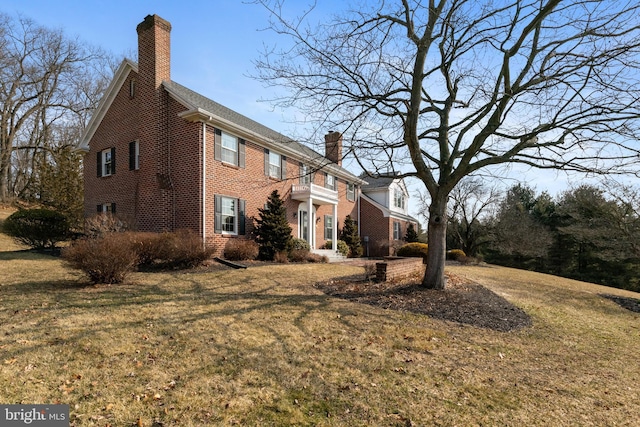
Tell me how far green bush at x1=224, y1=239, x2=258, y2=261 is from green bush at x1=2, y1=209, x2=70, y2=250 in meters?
6.73

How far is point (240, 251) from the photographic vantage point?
13.0m

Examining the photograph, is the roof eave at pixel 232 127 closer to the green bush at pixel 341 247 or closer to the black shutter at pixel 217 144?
the black shutter at pixel 217 144

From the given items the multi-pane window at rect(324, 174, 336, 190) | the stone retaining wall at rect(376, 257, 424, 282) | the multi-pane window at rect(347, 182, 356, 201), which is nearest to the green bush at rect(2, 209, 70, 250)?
the stone retaining wall at rect(376, 257, 424, 282)

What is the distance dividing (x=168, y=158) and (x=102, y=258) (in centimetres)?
788

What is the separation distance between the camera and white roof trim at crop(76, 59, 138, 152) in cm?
Result: 1568

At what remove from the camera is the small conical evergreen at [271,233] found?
1461cm

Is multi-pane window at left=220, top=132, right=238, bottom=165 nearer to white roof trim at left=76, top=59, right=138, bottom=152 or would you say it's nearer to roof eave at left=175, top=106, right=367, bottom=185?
roof eave at left=175, top=106, right=367, bottom=185

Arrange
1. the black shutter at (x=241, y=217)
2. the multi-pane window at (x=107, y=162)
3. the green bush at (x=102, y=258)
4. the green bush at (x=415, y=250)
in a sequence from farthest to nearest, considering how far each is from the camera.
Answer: the green bush at (x=415, y=250)
the multi-pane window at (x=107, y=162)
the black shutter at (x=241, y=217)
the green bush at (x=102, y=258)

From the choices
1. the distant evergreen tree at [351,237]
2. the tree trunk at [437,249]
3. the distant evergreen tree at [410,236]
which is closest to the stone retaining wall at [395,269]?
the tree trunk at [437,249]

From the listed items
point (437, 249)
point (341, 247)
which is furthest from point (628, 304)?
point (341, 247)

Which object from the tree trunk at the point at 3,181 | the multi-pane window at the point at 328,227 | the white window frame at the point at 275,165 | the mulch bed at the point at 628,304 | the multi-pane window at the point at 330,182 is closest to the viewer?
the mulch bed at the point at 628,304

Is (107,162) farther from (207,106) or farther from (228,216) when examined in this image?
(228,216)

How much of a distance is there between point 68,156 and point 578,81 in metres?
22.1

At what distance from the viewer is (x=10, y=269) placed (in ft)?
31.4
